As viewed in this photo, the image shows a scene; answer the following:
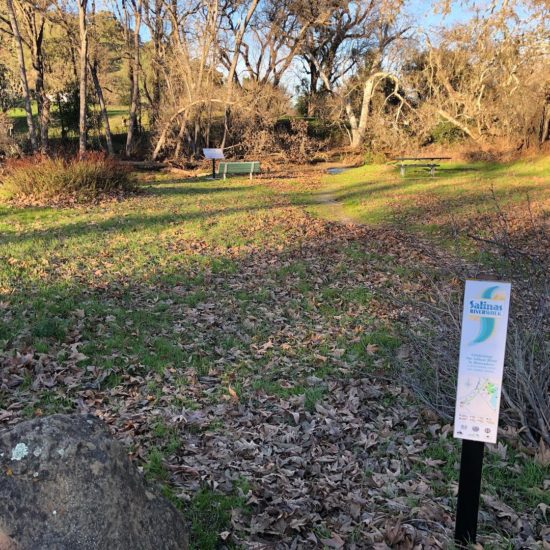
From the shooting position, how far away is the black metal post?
249 cm

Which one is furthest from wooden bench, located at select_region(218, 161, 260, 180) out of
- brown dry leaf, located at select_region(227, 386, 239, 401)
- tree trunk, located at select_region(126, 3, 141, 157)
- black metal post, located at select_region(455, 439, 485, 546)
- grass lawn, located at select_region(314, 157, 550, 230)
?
black metal post, located at select_region(455, 439, 485, 546)

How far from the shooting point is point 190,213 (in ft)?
46.4

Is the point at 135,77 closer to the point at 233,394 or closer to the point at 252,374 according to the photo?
the point at 252,374

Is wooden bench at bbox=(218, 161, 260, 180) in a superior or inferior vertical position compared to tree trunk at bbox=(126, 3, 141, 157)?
inferior

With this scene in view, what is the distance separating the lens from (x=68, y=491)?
212 cm

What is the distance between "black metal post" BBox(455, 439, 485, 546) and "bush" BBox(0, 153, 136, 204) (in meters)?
14.9

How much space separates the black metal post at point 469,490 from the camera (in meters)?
2.49

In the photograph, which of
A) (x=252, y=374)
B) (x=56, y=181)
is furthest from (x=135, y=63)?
(x=252, y=374)

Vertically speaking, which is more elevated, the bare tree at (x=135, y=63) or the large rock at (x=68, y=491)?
the bare tree at (x=135, y=63)

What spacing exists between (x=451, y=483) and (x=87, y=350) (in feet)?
13.0

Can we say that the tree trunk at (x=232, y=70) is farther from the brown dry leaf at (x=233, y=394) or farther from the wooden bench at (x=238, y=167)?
the brown dry leaf at (x=233, y=394)

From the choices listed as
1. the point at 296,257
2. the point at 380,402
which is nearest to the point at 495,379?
the point at 380,402

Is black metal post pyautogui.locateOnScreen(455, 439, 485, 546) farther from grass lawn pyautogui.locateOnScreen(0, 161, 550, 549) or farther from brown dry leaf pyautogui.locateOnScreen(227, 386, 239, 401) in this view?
brown dry leaf pyautogui.locateOnScreen(227, 386, 239, 401)

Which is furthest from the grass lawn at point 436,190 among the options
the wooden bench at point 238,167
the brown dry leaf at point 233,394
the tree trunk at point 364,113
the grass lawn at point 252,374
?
the tree trunk at point 364,113
